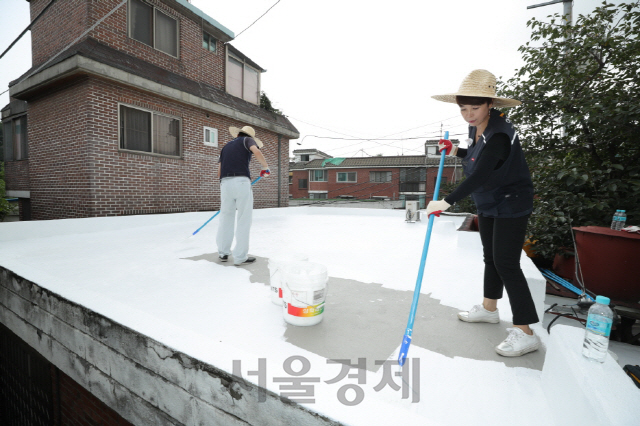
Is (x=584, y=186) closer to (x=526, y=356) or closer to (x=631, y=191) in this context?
(x=631, y=191)

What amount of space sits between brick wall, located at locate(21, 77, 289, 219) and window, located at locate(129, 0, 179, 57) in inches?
66.8

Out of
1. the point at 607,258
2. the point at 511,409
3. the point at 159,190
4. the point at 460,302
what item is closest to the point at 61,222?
the point at 159,190

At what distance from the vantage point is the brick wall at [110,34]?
658 centimetres

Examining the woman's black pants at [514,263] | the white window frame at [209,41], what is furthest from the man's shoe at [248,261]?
the white window frame at [209,41]

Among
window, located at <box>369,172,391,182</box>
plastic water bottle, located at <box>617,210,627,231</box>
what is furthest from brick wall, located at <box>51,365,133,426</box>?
window, located at <box>369,172,391,182</box>

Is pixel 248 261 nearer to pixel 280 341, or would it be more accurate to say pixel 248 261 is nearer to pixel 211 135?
pixel 280 341

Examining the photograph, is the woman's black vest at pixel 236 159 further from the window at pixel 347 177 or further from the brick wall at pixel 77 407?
the window at pixel 347 177

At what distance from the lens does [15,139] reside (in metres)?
8.70

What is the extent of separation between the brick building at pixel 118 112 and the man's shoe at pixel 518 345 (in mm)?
6999

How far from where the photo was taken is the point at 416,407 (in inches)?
51.3

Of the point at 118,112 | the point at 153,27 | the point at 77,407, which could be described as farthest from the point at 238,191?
the point at 153,27

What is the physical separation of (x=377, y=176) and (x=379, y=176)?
20 cm

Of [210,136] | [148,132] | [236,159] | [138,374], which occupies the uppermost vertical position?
[210,136]

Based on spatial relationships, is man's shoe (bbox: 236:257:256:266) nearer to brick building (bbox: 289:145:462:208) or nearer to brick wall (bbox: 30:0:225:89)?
brick wall (bbox: 30:0:225:89)
